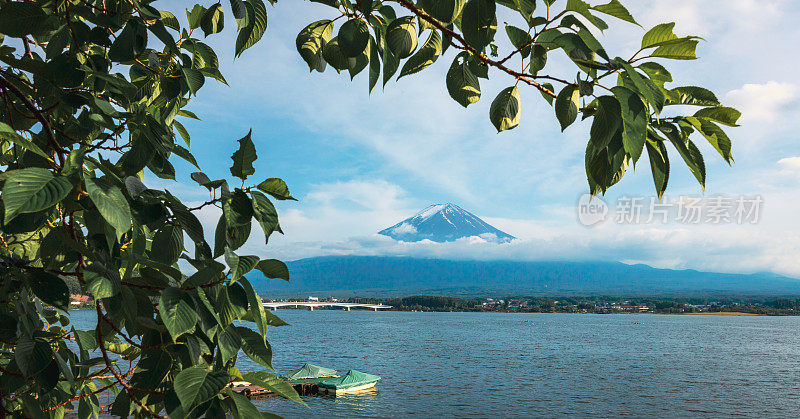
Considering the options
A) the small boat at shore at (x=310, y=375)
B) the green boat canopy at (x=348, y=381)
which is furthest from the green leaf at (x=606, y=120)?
Result: the small boat at shore at (x=310, y=375)

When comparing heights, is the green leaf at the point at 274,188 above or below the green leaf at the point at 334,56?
below

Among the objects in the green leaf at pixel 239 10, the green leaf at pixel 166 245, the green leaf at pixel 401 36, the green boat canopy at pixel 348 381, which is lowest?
the green boat canopy at pixel 348 381

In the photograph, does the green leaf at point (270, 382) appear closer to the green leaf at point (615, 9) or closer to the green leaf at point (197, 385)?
the green leaf at point (197, 385)

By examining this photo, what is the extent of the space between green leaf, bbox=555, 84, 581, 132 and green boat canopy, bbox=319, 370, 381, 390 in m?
57.7

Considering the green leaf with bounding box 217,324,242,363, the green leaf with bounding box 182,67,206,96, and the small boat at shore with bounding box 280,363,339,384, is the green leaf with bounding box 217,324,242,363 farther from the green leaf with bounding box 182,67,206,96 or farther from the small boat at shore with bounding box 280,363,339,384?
the small boat at shore with bounding box 280,363,339,384

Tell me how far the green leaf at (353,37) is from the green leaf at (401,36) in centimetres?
6

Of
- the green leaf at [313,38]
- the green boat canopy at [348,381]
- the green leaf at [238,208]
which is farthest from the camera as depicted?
the green boat canopy at [348,381]

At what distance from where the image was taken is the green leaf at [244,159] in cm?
124

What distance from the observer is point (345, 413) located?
49125 mm

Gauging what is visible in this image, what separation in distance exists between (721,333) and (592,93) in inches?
6335

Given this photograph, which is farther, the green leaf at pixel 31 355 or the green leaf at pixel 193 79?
the green leaf at pixel 193 79

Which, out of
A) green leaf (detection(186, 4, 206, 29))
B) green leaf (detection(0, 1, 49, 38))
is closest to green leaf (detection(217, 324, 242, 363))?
green leaf (detection(0, 1, 49, 38))

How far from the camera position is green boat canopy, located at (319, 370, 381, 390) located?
55.7 metres

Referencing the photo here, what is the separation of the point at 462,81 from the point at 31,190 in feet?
3.29
